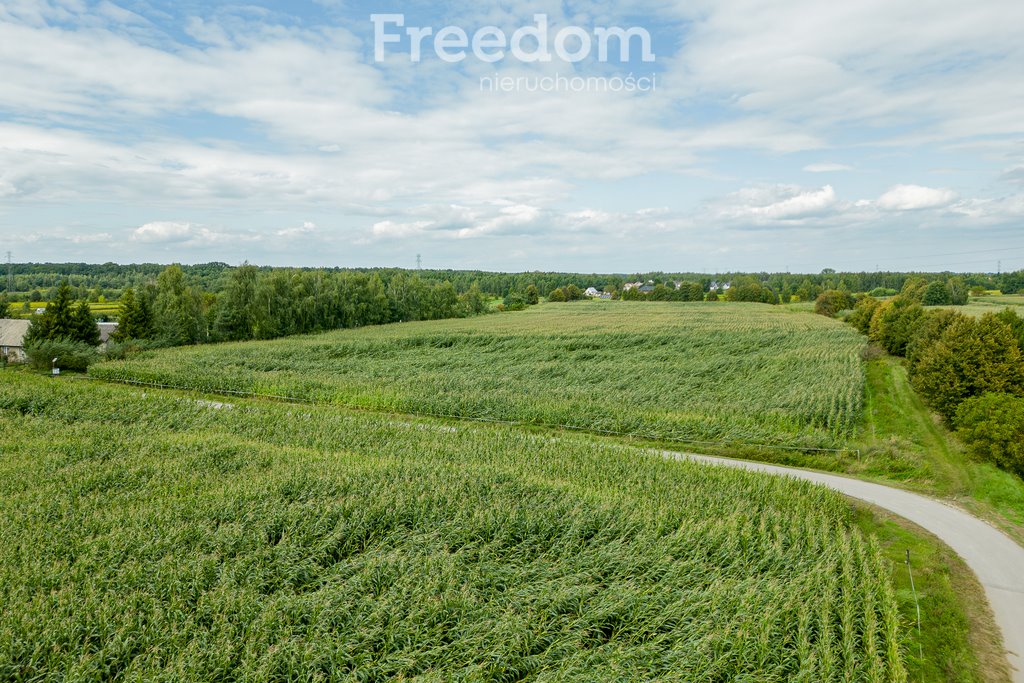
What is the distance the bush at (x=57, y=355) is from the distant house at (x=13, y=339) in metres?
4.37

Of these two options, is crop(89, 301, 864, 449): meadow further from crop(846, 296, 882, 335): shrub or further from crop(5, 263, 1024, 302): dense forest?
crop(5, 263, 1024, 302): dense forest

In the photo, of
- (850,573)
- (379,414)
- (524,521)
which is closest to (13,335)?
(379,414)

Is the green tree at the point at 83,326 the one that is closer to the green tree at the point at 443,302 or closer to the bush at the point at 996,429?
the green tree at the point at 443,302

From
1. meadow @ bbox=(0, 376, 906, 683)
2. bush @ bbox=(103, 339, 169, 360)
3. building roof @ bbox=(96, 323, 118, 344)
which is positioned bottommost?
meadow @ bbox=(0, 376, 906, 683)

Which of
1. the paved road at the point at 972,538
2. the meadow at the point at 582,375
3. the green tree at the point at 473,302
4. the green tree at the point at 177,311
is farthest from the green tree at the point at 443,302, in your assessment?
the paved road at the point at 972,538

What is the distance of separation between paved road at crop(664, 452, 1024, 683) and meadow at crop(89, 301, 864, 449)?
3594mm

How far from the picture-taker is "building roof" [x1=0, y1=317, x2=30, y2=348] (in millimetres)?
48500

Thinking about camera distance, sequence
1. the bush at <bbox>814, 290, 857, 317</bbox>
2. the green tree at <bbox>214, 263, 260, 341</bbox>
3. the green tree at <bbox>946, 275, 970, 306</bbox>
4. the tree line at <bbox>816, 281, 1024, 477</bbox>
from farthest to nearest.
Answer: the bush at <bbox>814, 290, 857, 317</bbox> < the green tree at <bbox>946, 275, 970, 306</bbox> < the green tree at <bbox>214, 263, 260, 341</bbox> < the tree line at <bbox>816, 281, 1024, 477</bbox>

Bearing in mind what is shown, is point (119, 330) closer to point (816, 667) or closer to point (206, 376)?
point (206, 376)

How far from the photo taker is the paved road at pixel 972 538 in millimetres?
12625

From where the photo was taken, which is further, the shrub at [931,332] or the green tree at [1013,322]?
the shrub at [931,332]

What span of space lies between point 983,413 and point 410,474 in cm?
2264

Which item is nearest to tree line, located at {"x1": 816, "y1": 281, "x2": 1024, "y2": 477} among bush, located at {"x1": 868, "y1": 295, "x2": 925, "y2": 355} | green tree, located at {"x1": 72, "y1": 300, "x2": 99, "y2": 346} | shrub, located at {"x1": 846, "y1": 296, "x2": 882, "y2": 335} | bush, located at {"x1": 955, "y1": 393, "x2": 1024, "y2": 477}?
bush, located at {"x1": 955, "y1": 393, "x2": 1024, "y2": 477}

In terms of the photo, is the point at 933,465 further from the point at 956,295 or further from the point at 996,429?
the point at 956,295
